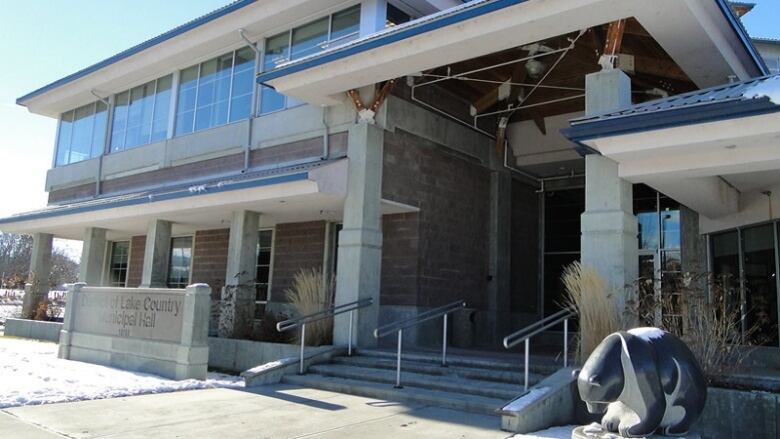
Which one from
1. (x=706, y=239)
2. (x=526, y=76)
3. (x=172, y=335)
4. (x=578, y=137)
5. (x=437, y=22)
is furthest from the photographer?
(x=526, y=76)

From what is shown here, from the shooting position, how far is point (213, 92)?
18.2m

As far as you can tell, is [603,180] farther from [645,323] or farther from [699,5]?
[699,5]

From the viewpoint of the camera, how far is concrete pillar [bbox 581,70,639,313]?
31.3ft

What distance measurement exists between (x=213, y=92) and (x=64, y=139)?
982 cm

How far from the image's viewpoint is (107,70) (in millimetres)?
21062

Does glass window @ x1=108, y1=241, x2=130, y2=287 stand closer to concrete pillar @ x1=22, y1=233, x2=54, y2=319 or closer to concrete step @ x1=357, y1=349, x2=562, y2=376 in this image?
concrete pillar @ x1=22, y1=233, x2=54, y2=319

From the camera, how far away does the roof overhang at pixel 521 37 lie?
957 centimetres

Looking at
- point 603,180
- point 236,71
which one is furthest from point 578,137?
point 236,71

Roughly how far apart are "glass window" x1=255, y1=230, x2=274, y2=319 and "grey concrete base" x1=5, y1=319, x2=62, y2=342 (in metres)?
6.57

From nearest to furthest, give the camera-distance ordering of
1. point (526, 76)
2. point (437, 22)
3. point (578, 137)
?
point (578, 137)
point (437, 22)
point (526, 76)

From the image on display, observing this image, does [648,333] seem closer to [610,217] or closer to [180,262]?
[610,217]

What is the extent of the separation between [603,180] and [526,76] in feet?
19.5

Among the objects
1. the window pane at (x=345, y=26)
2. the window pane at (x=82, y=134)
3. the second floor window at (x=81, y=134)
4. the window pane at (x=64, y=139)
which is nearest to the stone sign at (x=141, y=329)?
the window pane at (x=345, y=26)

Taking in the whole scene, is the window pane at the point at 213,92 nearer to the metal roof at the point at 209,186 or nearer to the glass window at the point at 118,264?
the metal roof at the point at 209,186
